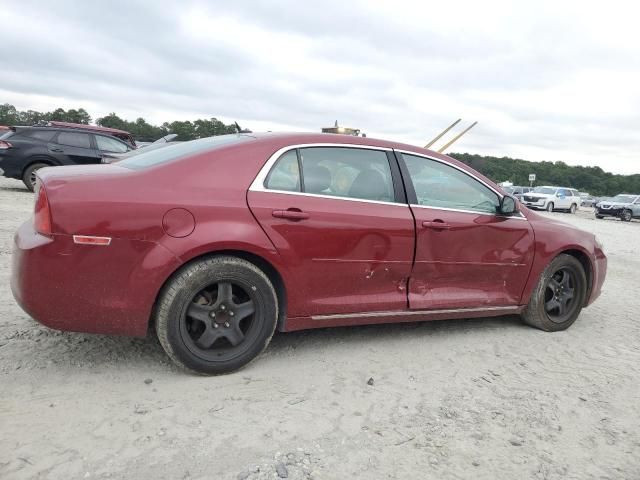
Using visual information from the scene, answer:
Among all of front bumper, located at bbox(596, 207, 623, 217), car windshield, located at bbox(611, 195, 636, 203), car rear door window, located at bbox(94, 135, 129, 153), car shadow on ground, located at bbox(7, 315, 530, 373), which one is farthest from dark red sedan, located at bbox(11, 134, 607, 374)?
car windshield, located at bbox(611, 195, 636, 203)

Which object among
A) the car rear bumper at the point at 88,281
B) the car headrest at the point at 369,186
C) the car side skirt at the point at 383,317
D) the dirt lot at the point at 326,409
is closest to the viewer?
the dirt lot at the point at 326,409

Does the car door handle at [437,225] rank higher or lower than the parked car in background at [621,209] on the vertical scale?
higher

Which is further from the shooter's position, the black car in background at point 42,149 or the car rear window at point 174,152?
the black car in background at point 42,149

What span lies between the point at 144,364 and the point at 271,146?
5.27 feet

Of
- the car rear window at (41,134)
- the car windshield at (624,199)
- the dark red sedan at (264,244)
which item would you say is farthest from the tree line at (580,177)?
the dark red sedan at (264,244)

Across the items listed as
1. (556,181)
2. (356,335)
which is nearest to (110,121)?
(356,335)

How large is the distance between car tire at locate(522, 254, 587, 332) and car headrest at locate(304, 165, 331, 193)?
216 centimetres

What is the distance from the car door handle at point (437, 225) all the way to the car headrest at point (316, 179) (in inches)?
31.2

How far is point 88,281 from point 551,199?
1182 inches

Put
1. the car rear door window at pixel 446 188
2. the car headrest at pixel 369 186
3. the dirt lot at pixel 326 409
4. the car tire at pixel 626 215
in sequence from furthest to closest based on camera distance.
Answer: the car tire at pixel 626 215
the car rear door window at pixel 446 188
the car headrest at pixel 369 186
the dirt lot at pixel 326 409

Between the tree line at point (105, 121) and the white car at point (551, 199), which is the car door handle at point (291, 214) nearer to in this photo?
the white car at point (551, 199)

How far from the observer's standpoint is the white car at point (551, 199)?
29.1m

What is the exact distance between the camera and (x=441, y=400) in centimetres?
309

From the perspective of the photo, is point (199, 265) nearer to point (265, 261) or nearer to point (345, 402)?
point (265, 261)
